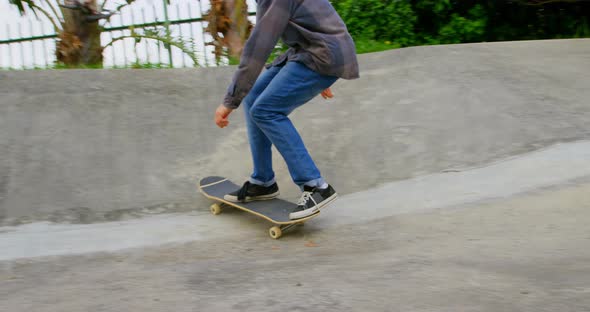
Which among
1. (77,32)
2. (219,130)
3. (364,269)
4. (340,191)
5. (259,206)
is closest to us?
(364,269)

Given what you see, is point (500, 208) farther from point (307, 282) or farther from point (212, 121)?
point (212, 121)

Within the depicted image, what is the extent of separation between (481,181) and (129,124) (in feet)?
10.6

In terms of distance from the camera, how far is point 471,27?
26.8 feet

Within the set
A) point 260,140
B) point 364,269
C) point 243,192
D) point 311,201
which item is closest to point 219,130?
point 243,192

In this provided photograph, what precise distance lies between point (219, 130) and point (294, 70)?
79.7 inches

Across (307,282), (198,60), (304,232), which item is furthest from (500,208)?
(198,60)

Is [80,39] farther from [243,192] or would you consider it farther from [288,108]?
[288,108]

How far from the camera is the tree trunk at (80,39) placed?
7570 mm

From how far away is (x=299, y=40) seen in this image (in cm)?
360

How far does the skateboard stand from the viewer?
3.78 m

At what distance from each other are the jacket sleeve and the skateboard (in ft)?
2.70

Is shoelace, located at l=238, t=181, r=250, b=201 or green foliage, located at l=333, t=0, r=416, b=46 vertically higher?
green foliage, located at l=333, t=0, r=416, b=46

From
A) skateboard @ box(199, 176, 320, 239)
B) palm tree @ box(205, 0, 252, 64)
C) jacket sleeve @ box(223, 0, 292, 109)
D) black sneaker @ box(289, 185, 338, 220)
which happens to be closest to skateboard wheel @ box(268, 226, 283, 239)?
skateboard @ box(199, 176, 320, 239)

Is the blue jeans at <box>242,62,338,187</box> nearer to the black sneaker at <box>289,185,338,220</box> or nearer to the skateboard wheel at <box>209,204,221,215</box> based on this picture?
the black sneaker at <box>289,185,338,220</box>
